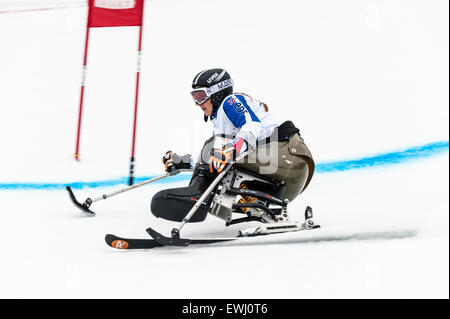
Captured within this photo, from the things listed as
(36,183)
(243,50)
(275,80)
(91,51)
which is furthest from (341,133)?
(91,51)

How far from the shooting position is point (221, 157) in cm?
297


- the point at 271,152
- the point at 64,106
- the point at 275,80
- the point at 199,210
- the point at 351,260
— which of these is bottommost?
the point at 351,260

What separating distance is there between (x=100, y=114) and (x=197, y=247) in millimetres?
4810

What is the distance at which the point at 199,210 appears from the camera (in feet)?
9.77

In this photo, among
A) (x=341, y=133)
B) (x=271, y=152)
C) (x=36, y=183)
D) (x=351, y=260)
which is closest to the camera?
(x=351, y=260)

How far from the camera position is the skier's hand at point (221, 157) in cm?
295

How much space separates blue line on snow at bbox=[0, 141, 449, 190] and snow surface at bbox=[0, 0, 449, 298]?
18cm

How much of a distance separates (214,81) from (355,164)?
2.85m

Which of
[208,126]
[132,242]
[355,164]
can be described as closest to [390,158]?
[355,164]

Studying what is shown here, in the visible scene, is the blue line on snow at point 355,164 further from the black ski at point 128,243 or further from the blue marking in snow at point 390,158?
the black ski at point 128,243

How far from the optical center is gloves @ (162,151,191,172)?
3777 millimetres

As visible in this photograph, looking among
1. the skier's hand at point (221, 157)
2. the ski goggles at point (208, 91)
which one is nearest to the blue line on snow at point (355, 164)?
the ski goggles at point (208, 91)

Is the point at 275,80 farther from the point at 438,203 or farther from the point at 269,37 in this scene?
the point at 438,203

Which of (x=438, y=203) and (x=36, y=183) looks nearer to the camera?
(x=438, y=203)
